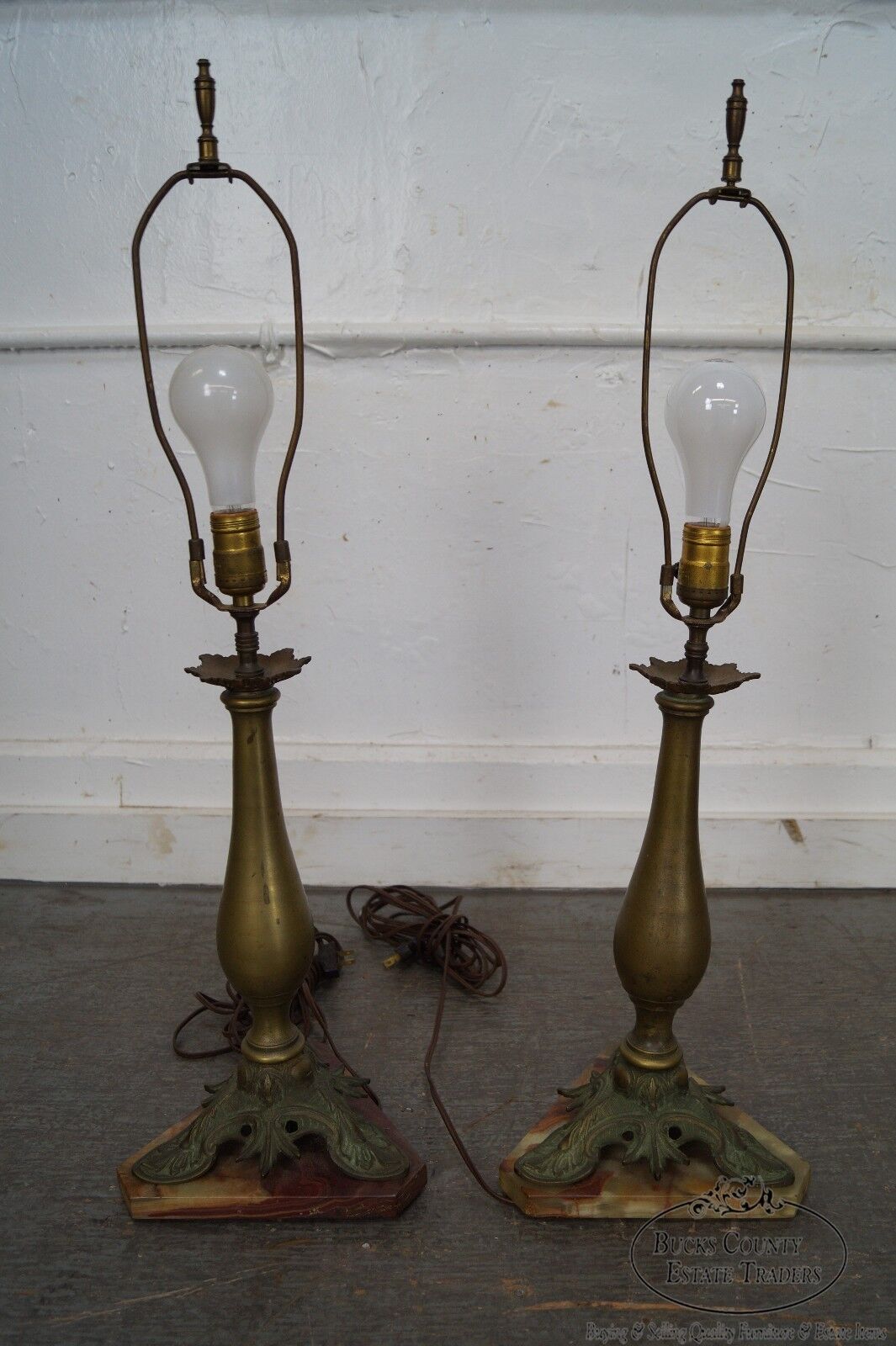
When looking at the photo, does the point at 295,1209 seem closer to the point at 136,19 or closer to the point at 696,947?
the point at 696,947

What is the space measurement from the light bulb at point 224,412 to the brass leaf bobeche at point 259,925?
25mm

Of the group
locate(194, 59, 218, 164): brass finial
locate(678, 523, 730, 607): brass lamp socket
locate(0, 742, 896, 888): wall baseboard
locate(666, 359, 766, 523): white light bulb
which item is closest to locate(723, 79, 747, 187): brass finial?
locate(666, 359, 766, 523): white light bulb

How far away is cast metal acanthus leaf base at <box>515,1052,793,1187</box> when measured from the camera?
41.6 inches

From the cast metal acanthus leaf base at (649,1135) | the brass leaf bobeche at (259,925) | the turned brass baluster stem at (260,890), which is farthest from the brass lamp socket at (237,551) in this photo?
the cast metal acanthus leaf base at (649,1135)

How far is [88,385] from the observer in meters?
1.63

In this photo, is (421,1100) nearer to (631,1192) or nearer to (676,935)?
(631,1192)

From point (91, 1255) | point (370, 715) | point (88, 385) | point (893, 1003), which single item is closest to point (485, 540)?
point (370, 715)

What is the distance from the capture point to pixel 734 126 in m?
0.92

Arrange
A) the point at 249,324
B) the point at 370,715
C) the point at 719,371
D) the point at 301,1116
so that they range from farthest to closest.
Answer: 1. the point at 370,715
2. the point at 249,324
3. the point at 301,1116
4. the point at 719,371

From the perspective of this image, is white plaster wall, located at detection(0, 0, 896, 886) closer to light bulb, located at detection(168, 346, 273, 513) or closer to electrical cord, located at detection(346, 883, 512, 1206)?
electrical cord, located at detection(346, 883, 512, 1206)

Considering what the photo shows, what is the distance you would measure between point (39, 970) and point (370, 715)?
629mm

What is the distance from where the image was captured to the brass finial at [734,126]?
0.91 m

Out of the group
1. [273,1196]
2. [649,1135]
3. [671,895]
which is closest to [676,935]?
[671,895]

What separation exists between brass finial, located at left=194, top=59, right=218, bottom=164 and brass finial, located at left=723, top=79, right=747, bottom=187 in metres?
0.45
